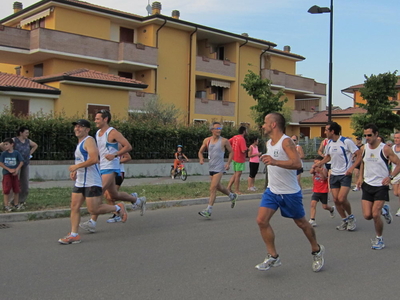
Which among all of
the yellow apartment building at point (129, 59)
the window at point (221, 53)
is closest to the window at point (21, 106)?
the yellow apartment building at point (129, 59)

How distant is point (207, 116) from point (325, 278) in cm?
2872

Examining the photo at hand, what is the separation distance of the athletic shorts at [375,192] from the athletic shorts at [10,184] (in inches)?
268

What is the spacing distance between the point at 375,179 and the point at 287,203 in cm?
249

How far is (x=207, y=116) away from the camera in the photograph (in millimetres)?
33875

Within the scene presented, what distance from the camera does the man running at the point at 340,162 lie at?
8.27 m

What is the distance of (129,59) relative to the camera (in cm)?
2945

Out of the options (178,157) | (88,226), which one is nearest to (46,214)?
(88,226)

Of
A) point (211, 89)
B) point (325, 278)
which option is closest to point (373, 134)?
point (325, 278)

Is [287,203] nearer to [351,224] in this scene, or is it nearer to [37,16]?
[351,224]

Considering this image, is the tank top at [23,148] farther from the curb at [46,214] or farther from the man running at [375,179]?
the man running at [375,179]

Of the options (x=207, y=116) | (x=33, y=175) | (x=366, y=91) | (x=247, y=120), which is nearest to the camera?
(x=33, y=175)

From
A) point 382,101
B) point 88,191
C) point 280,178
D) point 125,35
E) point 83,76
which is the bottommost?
point 88,191

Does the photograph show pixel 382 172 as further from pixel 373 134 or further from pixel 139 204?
pixel 139 204

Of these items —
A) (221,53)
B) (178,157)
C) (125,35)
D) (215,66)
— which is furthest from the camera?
(221,53)
